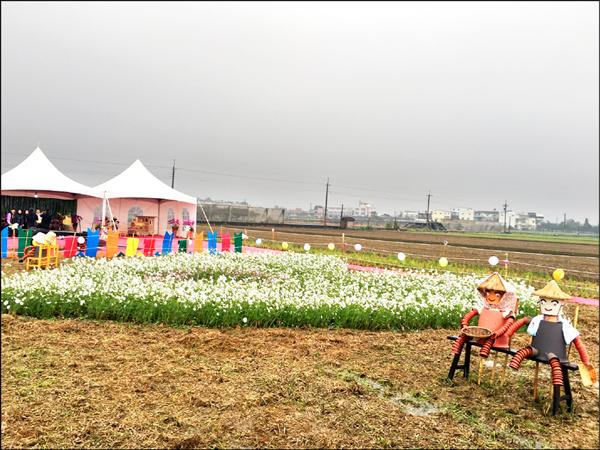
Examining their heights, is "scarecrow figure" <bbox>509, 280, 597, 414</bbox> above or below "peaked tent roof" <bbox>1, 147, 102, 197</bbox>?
below

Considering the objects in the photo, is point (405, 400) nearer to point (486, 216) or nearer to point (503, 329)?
point (503, 329)

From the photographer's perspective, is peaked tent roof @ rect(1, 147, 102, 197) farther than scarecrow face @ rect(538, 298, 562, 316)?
Yes

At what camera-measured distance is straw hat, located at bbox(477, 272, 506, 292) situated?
13.2ft

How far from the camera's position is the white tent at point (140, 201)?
16.6 metres

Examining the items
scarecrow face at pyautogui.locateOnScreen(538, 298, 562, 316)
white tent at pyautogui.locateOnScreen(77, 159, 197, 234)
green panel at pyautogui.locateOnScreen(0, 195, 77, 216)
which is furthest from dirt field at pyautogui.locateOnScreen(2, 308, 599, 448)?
green panel at pyautogui.locateOnScreen(0, 195, 77, 216)

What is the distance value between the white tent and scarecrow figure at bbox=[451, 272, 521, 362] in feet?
43.0

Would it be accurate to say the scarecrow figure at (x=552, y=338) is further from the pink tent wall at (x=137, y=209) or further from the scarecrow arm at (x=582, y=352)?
the pink tent wall at (x=137, y=209)

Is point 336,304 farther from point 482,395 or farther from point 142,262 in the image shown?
point 142,262

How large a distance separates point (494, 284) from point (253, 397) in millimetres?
2545

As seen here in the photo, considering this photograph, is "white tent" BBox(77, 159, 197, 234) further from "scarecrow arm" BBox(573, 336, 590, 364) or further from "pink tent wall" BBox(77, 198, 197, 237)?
"scarecrow arm" BBox(573, 336, 590, 364)

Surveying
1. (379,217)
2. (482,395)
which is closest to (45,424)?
(482,395)

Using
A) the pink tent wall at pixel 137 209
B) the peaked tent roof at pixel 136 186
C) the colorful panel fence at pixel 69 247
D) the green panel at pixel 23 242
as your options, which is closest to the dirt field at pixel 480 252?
the pink tent wall at pixel 137 209

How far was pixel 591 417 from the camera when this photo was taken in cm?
464

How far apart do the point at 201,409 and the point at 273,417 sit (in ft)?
2.19
